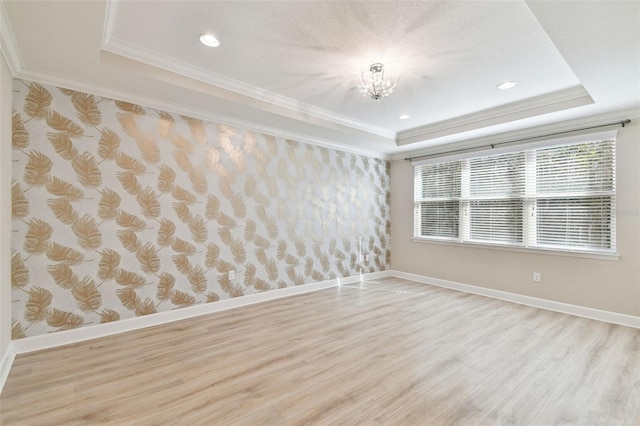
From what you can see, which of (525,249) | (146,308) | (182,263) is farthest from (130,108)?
(525,249)

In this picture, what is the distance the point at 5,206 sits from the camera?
91.3 inches

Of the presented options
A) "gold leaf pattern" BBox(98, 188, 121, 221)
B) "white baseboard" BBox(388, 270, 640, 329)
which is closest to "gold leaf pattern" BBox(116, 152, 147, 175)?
"gold leaf pattern" BBox(98, 188, 121, 221)

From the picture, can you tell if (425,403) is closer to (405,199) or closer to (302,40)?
(302,40)

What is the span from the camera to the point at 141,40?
95.7 inches

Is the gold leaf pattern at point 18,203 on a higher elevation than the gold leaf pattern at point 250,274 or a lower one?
higher

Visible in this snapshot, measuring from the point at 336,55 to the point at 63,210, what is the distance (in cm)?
292

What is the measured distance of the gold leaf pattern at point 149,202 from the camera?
323cm

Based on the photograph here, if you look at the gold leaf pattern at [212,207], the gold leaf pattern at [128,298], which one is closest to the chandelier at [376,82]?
the gold leaf pattern at [212,207]

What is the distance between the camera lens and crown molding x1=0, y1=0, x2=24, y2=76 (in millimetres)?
1909

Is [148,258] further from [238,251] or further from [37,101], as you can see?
[37,101]

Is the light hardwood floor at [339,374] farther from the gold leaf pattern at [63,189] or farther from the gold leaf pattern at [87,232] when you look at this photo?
the gold leaf pattern at [63,189]

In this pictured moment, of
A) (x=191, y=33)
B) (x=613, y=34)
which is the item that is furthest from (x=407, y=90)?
(x=191, y=33)

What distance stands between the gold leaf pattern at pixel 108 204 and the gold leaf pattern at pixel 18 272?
2.25 ft

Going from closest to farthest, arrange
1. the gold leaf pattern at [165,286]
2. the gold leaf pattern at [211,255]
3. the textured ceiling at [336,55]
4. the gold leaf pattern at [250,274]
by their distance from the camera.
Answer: the textured ceiling at [336,55], the gold leaf pattern at [165,286], the gold leaf pattern at [211,255], the gold leaf pattern at [250,274]
